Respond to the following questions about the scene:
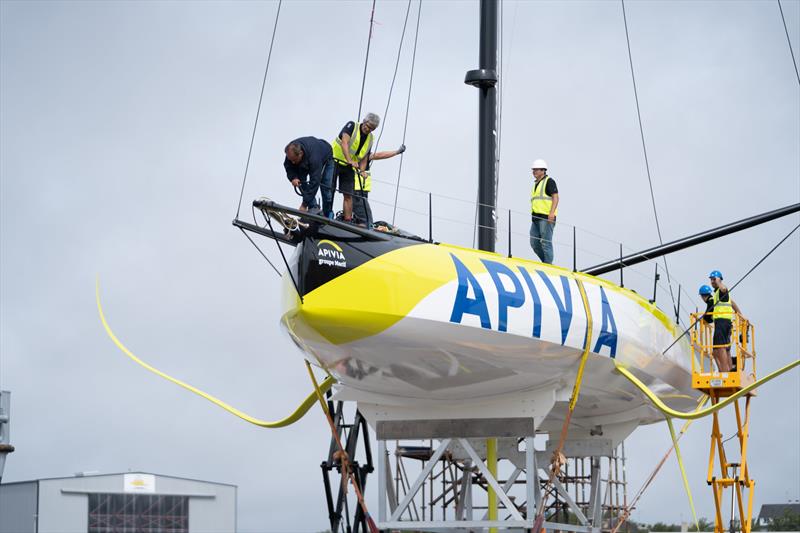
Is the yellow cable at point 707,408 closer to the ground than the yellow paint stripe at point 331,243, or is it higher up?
closer to the ground

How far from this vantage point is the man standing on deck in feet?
53.8

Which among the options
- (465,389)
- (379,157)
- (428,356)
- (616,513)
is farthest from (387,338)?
(616,513)

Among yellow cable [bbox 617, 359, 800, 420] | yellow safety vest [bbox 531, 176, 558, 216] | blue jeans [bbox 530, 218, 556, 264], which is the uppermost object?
yellow safety vest [bbox 531, 176, 558, 216]

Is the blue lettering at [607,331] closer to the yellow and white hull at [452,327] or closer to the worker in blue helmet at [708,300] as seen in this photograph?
the yellow and white hull at [452,327]

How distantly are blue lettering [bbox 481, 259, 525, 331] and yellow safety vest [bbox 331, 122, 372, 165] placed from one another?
7.07ft

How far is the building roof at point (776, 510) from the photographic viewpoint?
56.7 m

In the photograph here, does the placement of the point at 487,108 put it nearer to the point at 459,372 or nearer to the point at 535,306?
the point at 535,306

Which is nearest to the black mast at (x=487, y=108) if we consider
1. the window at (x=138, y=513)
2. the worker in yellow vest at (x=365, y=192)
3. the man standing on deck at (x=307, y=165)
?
the worker in yellow vest at (x=365, y=192)

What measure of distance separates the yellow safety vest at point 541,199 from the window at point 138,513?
94.2 feet

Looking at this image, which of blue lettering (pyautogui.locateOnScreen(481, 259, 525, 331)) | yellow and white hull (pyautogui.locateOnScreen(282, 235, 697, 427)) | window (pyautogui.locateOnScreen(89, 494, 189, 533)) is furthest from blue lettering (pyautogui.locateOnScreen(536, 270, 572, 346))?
window (pyautogui.locateOnScreen(89, 494, 189, 533))

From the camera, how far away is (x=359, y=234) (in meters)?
16.0

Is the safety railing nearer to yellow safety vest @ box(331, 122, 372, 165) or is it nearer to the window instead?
yellow safety vest @ box(331, 122, 372, 165)

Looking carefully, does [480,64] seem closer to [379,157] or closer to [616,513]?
[379,157]

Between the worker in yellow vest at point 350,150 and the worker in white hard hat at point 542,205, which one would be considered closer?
the worker in yellow vest at point 350,150
